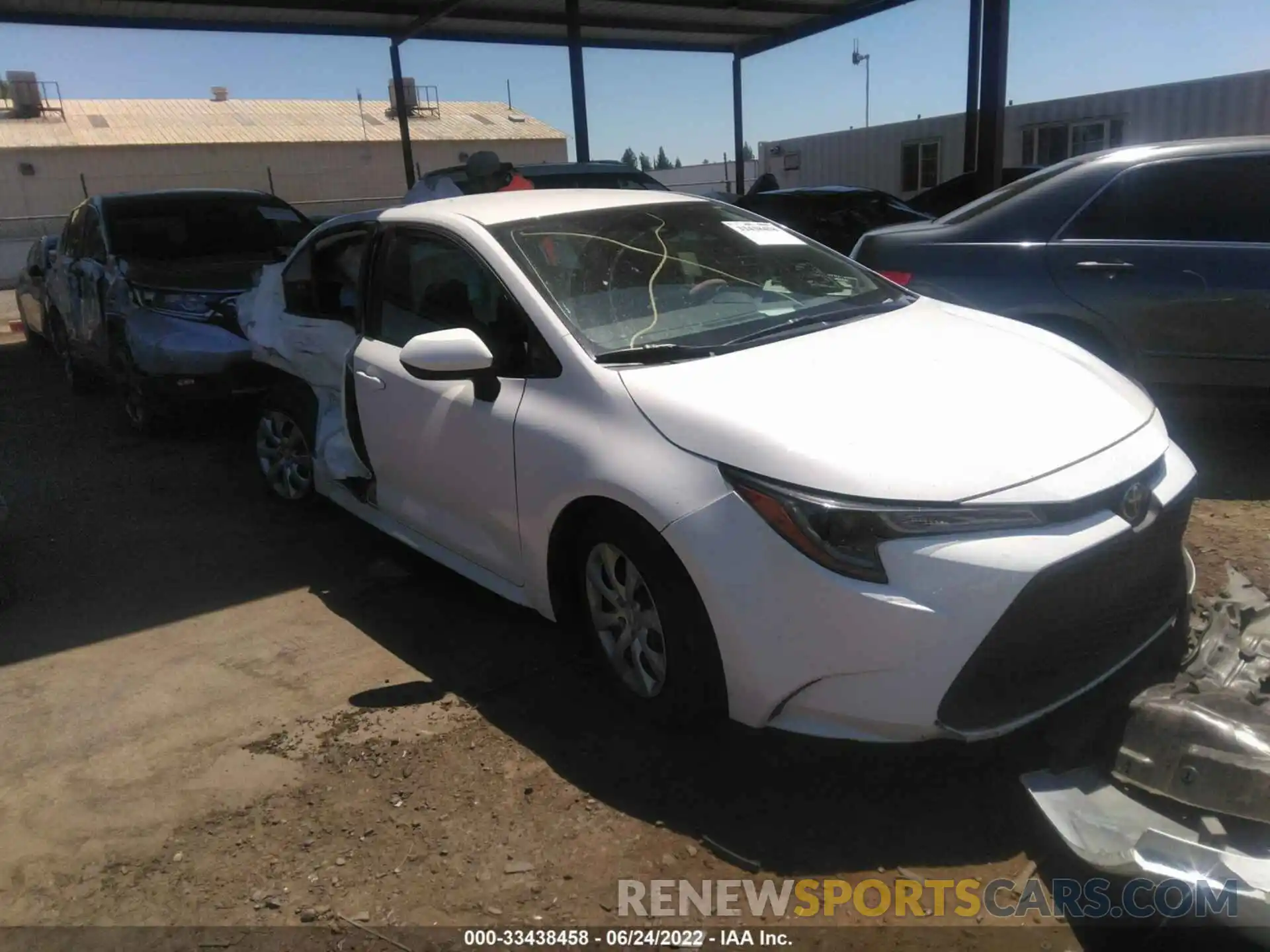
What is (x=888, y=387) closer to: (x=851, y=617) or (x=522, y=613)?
(x=851, y=617)

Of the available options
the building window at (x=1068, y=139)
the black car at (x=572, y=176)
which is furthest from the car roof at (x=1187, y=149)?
the building window at (x=1068, y=139)

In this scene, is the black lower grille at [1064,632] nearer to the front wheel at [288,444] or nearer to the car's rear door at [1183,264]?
the car's rear door at [1183,264]

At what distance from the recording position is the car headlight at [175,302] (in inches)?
256

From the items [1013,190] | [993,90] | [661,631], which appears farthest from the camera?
[993,90]

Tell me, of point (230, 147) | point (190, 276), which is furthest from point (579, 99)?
point (230, 147)

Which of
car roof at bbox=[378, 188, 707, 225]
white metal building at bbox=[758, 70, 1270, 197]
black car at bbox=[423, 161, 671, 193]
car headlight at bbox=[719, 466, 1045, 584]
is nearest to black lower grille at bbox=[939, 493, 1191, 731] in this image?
car headlight at bbox=[719, 466, 1045, 584]

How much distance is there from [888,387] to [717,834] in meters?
1.31

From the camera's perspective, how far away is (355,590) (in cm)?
436

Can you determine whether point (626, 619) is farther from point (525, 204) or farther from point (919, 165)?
point (919, 165)

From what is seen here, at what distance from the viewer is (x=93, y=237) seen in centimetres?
766

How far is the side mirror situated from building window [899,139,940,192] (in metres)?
22.3

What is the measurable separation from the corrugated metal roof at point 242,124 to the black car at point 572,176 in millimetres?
33948

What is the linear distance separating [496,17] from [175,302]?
377 inches

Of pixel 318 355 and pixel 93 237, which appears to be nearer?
pixel 318 355
